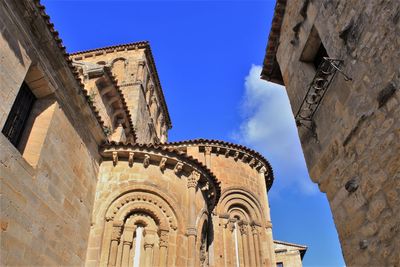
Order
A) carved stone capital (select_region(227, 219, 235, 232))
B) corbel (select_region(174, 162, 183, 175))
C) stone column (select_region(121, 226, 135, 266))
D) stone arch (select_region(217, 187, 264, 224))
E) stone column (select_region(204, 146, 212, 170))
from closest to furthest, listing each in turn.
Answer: stone column (select_region(121, 226, 135, 266))
corbel (select_region(174, 162, 183, 175))
carved stone capital (select_region(227, 219, 235, 232))
stone arch (select_region(217, 187, 264, 224))
stone column (select_region(204, 146, 212, 170))

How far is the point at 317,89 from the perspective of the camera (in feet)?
17.3

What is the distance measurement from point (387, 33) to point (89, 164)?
727cm

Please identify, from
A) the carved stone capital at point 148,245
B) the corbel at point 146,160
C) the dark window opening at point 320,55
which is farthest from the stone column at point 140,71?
the dark window opening at point 320,55

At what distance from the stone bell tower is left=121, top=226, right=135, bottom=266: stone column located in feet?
29.8

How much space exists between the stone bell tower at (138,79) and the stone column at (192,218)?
8369mm

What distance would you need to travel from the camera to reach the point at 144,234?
28.9 feet

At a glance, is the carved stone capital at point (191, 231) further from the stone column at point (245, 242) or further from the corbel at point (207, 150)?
the corbel at point (207, 150)

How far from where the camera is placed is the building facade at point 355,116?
3719 millimetres

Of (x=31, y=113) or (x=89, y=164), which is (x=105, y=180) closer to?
(x=89, y=164)

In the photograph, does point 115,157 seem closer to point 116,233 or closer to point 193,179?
point 116,233

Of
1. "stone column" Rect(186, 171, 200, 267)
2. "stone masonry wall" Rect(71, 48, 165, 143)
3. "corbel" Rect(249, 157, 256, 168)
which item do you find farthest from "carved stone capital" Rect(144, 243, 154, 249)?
"stone masonry wall" Rect(71, 48, 165, 143)

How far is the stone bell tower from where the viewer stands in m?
18.8

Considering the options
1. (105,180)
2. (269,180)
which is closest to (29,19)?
(105,180)

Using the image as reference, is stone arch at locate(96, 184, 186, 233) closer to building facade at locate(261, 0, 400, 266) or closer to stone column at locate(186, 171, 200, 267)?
stone column at locate(186, 171, 200, 267)
